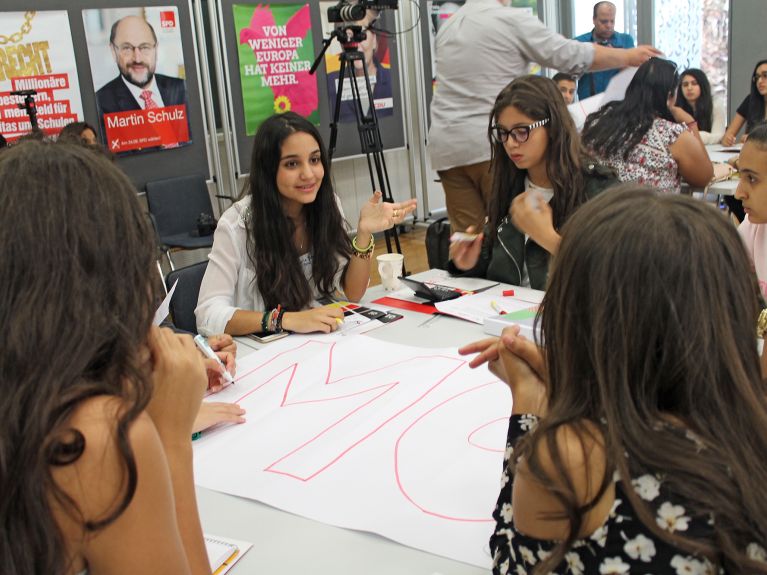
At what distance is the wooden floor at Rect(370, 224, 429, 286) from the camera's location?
16.0 ft

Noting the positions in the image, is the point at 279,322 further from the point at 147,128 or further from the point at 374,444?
the point at 147,128

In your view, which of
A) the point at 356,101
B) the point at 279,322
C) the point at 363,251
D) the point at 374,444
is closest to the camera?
the point at 374,444

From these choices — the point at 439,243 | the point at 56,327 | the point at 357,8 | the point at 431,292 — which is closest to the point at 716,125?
the point at 357,8

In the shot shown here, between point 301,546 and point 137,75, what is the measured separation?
3.82 metres

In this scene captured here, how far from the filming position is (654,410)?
80 cm

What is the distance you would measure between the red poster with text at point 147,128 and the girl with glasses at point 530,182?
263 centimetres

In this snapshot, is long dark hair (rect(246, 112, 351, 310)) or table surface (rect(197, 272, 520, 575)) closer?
table surface (rect(197, 272, 520, 575))

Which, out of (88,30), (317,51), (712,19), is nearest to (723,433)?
(88,30)

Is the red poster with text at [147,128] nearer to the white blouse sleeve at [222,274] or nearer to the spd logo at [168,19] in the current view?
the spd logo at [168,19]

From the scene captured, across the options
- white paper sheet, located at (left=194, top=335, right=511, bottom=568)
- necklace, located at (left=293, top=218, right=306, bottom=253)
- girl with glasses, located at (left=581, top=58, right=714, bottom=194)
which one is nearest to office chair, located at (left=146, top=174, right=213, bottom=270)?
necklace, located at (left=293, top=218, right=306, bottom=253)

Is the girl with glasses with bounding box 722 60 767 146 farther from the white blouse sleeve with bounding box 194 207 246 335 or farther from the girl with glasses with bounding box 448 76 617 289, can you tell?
the white blouse sleeve with bounding box 194 207 246 335

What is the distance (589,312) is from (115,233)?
1.66ft

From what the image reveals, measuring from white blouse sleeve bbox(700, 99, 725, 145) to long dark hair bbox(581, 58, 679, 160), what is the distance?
2237 mm

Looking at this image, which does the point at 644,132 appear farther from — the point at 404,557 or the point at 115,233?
the point at 115,233
